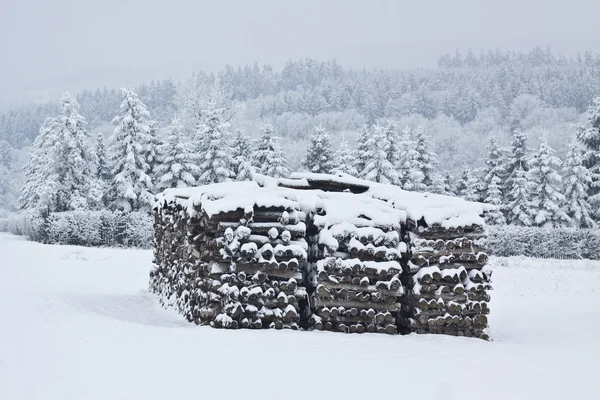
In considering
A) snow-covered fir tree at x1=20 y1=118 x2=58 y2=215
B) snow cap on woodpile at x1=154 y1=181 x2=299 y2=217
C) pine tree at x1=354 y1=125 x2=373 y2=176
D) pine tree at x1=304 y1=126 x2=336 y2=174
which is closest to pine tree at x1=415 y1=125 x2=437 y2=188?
pine tree at x1=354 y1=125 x2=373 y2=176

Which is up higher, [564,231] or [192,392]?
[192,392]

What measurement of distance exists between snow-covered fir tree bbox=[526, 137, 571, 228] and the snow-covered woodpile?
3773 cm

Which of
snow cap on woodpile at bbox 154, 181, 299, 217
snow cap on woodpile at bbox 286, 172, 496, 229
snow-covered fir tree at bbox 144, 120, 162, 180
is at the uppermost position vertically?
snow cap on woodpile at bbox 154, 181, 299, 217

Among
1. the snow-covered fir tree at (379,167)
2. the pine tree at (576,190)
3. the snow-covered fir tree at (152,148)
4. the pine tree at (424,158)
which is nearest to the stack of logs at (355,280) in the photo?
the snow-covered fir tree at (152,148)

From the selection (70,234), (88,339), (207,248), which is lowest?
(70,234)

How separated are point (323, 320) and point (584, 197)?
1662 inches

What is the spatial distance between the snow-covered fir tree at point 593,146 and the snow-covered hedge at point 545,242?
26.9 feet

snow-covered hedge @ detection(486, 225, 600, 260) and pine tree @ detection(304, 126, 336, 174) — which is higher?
pine tree @ detection(304, 126, 336, 174)

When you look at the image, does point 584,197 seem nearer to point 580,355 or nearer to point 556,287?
point 556,287

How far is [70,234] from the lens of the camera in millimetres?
35281

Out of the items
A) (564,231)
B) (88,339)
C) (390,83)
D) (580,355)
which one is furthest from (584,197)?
(390,83)

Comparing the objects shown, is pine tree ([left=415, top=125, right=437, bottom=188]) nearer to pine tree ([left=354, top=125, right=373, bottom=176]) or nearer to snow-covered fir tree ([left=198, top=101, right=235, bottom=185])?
pine tree ([left=354, top=125, right=373, bottom=176])

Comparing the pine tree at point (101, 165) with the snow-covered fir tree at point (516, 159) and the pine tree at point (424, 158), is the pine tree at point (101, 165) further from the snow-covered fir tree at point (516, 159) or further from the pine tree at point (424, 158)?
the snow-covered fir tree at point (516, 159)

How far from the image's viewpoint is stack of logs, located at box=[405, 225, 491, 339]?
35.5ft
